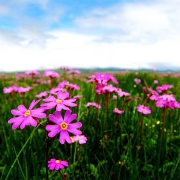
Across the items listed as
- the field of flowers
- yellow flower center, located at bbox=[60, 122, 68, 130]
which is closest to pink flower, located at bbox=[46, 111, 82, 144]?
yellow flower center, located at bbox=[60, 122, 68, 130]

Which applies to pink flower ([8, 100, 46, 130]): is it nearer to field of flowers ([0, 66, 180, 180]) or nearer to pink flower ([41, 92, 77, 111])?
pink flower ([41, 92, 77, 111])

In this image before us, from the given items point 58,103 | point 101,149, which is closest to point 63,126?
point 58,103

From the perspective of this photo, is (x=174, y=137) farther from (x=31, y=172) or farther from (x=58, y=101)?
(x=58, y=101)

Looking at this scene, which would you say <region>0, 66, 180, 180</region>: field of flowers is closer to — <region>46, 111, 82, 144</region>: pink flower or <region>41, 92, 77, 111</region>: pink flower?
<region>41, 92, 77, 111</region>: pink flower

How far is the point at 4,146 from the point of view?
2830mm

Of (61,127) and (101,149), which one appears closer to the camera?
(61,127)

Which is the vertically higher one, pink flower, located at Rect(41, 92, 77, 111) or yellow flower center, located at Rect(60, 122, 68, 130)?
pink flower, located at Rect(41, 92, 77, 111)

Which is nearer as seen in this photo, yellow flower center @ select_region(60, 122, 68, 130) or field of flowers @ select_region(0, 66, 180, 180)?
yellow flower center @ select_region(60, 122, 68, 130)

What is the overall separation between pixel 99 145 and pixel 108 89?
548 millimetres

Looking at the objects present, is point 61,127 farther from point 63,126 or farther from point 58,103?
point 58,103

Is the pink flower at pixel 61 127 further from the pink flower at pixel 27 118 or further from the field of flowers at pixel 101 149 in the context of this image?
the field of flowers at pixel 101 149

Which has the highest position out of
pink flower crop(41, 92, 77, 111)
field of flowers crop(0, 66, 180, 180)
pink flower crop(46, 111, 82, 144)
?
pink flower crop(41, 92, 77, 111)

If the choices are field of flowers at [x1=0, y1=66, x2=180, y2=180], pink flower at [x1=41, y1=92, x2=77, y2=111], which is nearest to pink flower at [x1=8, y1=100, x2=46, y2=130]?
pink flower at [x1=41, y1=92, x2=77, y2=111]

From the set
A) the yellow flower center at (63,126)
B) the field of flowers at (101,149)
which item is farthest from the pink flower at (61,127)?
the field of flowers at (101,149)
